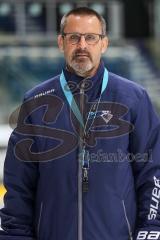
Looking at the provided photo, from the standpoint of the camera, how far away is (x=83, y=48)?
2.88 meters

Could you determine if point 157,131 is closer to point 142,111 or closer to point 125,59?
point 142,111

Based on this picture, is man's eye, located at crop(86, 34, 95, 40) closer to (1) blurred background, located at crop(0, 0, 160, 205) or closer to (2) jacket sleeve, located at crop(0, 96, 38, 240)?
(2) jacket sleeve, located at crop(0, 96, 38, 240)

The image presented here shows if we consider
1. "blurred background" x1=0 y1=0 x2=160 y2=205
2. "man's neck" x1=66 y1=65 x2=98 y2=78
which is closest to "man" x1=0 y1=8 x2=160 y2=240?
"man's neck" x1=66 y1=65 x2=98 y2=78

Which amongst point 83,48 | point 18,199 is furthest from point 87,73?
point 18,199

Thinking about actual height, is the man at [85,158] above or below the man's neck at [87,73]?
below

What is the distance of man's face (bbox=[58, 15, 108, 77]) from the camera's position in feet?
9.44

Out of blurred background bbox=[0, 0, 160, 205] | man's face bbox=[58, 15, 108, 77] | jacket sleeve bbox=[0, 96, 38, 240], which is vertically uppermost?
man's face bbox=[58, 15, 108, 77]

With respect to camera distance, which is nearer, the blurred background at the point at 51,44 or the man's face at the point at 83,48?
the man's face at the point at 83,48

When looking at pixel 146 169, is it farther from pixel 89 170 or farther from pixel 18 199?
pixel 18 199

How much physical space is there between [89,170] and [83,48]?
1.52ft

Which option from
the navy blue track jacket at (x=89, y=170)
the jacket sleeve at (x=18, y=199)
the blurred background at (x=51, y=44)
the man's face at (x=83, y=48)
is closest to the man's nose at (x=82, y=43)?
the man's face at (x=83, y=48)

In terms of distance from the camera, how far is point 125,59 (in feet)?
39.3

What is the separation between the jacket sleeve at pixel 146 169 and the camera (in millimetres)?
2854

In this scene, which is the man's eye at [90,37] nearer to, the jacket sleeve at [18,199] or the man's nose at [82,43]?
the man's nose at [82,43]
